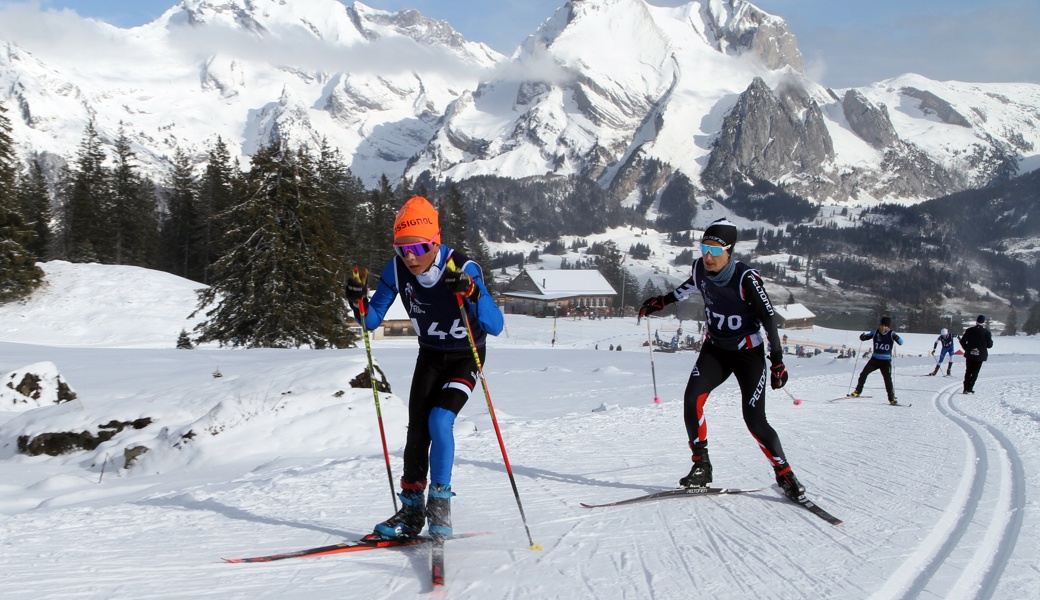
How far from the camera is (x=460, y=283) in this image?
162 inches

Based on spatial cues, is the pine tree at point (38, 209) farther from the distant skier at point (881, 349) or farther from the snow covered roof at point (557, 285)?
the snow covered roof at point (557, 285)

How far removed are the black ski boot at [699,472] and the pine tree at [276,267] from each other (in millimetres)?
22490

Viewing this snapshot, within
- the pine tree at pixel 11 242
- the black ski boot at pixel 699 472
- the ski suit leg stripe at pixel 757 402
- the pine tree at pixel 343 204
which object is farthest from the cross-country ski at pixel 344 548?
the pine tree at pixel 343 204

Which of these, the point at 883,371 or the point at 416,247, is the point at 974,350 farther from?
the point at 416,247

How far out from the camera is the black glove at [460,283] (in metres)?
4.12

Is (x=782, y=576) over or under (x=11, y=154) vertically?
under

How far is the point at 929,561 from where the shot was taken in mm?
3941

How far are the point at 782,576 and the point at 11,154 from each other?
4274cm

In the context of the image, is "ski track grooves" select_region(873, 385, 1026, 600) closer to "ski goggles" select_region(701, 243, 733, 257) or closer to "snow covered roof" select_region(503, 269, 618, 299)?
"ski goggles" select_region(701, 243, 733, 257)

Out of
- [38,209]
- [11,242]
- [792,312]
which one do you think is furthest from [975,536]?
[792,312]

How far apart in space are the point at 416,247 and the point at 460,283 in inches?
16.8

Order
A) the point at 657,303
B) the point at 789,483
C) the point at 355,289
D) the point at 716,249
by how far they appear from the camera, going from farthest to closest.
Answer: the point at 657,303, the point at 716,249, the point at 789,483, the point at 355,289

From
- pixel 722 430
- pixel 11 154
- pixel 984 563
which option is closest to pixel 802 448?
pixel 722 430

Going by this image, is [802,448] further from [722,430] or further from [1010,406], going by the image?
[1010,406]
